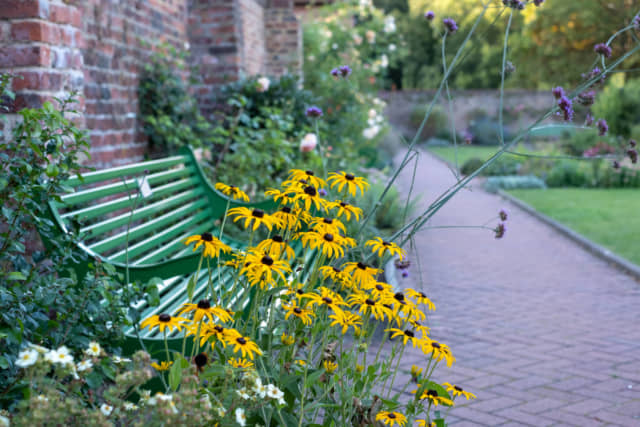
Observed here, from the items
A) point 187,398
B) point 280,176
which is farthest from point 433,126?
point 187,398

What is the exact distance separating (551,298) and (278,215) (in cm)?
409

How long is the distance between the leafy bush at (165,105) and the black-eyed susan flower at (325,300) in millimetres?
3294

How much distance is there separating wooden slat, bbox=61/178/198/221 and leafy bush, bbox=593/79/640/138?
14960 mm

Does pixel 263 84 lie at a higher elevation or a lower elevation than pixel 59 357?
higher

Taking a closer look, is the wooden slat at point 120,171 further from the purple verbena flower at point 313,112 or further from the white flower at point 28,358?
the white flower at point 28,358

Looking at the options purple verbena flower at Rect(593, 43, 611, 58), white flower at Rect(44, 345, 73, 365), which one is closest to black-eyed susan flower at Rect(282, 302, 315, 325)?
white flower at Rect(44, 345, 73, 365)

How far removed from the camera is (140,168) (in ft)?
11.8

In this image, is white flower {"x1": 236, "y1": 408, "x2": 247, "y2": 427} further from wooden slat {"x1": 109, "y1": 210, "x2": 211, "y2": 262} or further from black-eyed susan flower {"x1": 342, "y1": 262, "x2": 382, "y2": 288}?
wooden slat {"x1": 109, "y1": 210, "x2": 211, "y2": 262}

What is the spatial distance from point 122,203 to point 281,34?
5979mm

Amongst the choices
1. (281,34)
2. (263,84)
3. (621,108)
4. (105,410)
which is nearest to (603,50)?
(105,410)

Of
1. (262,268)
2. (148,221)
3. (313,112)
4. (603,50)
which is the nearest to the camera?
(262,268)

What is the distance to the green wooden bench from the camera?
2633 mm

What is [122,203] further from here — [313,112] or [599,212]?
[599,212]

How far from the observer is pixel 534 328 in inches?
182
